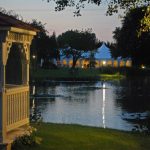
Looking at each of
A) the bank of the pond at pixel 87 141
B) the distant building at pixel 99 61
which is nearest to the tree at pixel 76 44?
the distant building at pixel 99 61

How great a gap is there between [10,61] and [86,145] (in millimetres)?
4773

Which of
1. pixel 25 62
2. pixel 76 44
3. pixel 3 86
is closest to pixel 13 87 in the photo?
pixel 25 62

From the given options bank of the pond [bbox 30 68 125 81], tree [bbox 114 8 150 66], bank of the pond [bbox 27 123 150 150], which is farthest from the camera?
bank of the pond [bbox 30 68 125 81]

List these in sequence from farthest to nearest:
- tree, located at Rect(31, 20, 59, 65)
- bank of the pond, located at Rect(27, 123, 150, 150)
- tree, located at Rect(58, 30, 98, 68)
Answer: tree, located at Rect(58, 30, 98, 68) → tree, located at Rect(31, 20, 59, 65) → bank of the pond, located at Rect(27, 123, 150, 150)

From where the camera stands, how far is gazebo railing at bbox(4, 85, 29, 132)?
14766mm

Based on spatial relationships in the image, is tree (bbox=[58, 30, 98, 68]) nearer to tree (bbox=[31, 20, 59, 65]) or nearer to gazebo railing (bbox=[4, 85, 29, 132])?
tree (bbox=[31, 20, 59, 65])

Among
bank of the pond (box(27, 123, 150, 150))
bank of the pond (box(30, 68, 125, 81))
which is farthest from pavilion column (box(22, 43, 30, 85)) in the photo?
bank of the pond (box(30, 68, 125, 81))

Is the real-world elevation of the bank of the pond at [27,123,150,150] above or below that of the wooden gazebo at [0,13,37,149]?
below

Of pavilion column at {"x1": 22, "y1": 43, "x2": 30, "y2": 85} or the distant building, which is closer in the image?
pavilion column at {"x1": 22, "y1": 43, "x2": 30, "y2": 85}

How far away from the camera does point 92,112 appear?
3622 centimetres

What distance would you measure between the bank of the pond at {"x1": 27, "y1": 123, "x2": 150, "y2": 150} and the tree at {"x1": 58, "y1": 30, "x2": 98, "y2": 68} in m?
127

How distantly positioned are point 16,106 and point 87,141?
115 inches

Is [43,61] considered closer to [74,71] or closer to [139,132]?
[74,71]

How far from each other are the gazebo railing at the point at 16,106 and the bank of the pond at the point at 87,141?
0.83 metres
